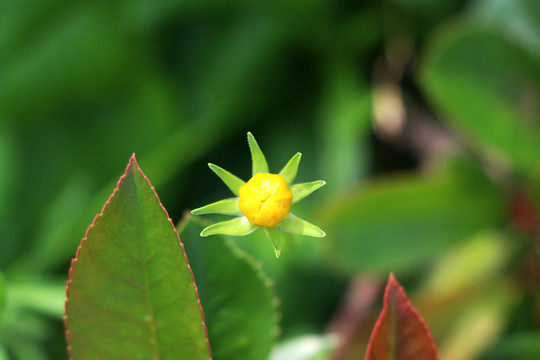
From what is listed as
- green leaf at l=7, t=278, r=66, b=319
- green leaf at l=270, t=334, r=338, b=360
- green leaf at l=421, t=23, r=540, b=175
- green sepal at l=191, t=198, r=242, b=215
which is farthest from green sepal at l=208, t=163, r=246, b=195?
green leaf at l=421, t=23, r=540, b=175

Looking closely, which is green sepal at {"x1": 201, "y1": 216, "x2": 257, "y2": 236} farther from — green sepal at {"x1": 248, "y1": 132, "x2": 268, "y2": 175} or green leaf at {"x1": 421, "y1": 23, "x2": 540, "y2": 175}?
green leaf at {"x1": 421, "y1": 23, "x2": 540, "y2": 175}

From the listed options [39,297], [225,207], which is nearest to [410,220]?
[39,297]

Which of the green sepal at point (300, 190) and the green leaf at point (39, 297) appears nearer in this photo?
the green sepal at point (300, 190)

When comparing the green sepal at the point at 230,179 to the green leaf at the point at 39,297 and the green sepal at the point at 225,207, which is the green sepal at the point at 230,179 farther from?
the green leaf at the point at 39,297

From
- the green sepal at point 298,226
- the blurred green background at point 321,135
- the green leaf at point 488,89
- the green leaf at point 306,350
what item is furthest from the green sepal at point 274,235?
the green leaf at point 488,89

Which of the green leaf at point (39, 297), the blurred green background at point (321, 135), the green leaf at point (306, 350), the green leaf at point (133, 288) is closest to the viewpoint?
the green leaf at point (133, 288)

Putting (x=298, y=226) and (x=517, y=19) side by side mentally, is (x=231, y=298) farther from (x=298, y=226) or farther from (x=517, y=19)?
(x=517, y=19)
